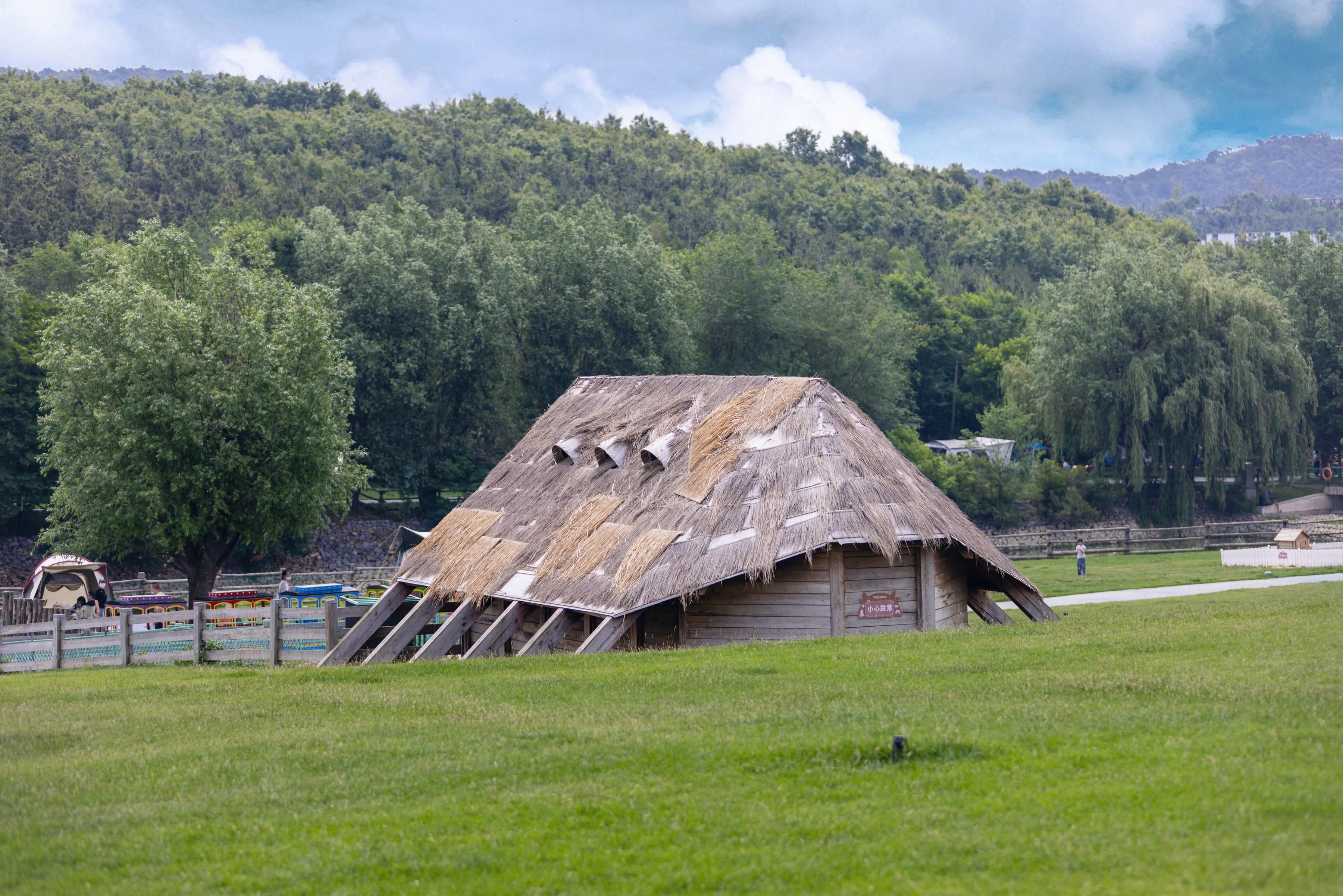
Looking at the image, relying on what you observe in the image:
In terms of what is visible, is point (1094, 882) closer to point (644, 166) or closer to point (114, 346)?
point (114, 346)

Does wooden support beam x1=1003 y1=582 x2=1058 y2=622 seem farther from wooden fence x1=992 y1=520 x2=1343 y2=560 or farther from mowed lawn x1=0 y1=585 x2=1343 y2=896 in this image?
wooden fence x1=992 y1=520 x2=1343 y2=560

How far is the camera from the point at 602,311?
5384cm

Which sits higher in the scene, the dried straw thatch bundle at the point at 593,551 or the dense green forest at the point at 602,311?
the dense green forest at the point at 602,311

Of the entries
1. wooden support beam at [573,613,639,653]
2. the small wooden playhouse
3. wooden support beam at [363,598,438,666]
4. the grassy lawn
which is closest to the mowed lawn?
wooden support beam at [573,613,639,653]

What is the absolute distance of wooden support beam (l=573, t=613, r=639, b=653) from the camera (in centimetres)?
1789

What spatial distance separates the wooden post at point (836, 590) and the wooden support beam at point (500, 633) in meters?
5.35

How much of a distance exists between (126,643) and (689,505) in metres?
10.6

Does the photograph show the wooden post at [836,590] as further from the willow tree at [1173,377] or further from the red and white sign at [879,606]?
the willow tree at [1173,377]

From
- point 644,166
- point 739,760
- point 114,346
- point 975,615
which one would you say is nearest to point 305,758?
→ point 739,760

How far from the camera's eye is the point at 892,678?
1300cm

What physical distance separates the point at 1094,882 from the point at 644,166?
114872 mm

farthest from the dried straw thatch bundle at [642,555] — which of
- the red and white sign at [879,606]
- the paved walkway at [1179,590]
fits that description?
the paved walkway at [1179,590]

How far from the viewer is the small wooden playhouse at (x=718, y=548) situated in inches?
757

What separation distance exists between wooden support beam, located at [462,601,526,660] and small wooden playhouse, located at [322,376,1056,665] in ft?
0.14
